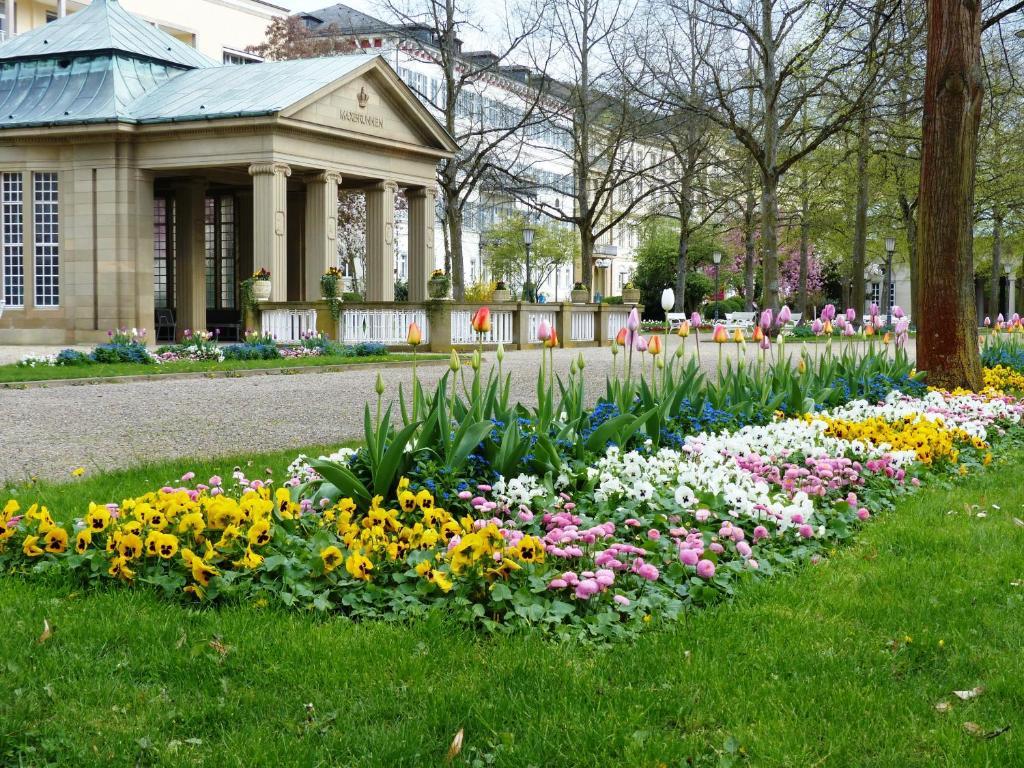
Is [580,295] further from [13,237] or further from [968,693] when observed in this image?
[968,693]

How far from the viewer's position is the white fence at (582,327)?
30.3 meters

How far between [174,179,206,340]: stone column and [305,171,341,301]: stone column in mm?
3796

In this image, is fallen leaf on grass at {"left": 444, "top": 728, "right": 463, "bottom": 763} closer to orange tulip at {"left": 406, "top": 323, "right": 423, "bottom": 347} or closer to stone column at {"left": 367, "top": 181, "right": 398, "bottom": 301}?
orange tulip at {"left": 406, "top": 323, "right": 423, "bottom": 347}

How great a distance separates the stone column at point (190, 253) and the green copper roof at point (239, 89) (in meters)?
2.52

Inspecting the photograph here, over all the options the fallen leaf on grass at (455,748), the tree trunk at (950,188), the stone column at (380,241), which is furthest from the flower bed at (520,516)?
the stone column at (380,241)

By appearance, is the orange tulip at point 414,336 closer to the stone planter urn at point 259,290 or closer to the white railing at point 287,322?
the white railing at point 287,322

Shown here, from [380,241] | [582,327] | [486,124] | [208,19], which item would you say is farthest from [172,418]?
[486,124]

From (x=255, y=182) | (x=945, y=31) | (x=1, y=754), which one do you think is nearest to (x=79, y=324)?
(x=255, y=182)

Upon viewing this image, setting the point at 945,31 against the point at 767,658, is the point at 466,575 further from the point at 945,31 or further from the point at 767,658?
the point at 945,31

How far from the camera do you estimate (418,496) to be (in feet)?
17.6

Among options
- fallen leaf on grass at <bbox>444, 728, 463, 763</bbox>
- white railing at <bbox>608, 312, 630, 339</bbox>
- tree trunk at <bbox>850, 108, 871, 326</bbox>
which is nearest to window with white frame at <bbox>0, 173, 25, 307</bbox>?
white railing at <bbox>608, 312, 630, 339</bbox>

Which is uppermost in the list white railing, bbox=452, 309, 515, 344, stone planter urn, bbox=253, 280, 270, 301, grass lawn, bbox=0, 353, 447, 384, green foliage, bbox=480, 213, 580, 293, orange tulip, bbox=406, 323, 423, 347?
green foliage, bbox=480, 213, 580, 293

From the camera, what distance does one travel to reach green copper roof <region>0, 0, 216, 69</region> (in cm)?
3142

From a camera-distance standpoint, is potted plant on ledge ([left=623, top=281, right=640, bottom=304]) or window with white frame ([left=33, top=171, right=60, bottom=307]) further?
potted plant on ledge ([left=623, top=281, right=640, bottom=304])
